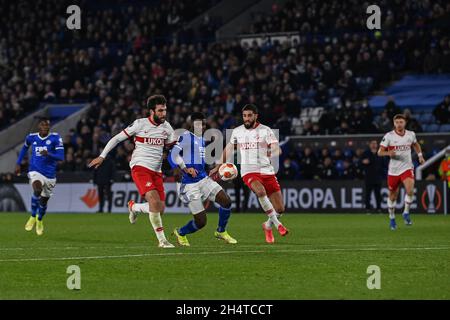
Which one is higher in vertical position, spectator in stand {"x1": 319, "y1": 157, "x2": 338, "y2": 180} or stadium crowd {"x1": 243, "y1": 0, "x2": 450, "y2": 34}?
stadium crowd {"x1": 243, "y1": 0, "x2": 450, "y2": 34}

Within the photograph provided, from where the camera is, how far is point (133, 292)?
10.8m

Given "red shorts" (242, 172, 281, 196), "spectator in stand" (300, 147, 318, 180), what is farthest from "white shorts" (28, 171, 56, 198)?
"spectator in stand" (300, 147, 318, 180)

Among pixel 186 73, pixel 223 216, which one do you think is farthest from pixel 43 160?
pixel 186 73

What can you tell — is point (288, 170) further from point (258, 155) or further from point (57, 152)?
point (258, 155)

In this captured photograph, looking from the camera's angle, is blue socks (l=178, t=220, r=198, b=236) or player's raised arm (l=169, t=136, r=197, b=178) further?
blue socks (l=178, t=220, r=198, b=236)

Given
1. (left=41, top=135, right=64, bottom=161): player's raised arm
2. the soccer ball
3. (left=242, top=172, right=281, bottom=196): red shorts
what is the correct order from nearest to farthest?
the soccer ball < (left=242, top=172, right=281, bottom=196): red shorts < (left=41, top=135, right=64, bottom=161): player's raised arm

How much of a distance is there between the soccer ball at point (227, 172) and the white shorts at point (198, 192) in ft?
1.18

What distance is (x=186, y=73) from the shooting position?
43469mm

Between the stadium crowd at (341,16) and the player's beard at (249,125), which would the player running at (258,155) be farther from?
the stadium crowd at (341,16)

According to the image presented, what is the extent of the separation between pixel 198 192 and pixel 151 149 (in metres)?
1.26

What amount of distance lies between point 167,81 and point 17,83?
876 centimetres

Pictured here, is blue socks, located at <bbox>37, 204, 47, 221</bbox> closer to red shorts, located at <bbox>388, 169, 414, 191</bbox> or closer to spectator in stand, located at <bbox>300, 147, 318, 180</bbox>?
red shorts, located at <bbox>388, 169, 414, 191</bbox>

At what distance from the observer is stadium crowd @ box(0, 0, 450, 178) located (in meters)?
38.0
